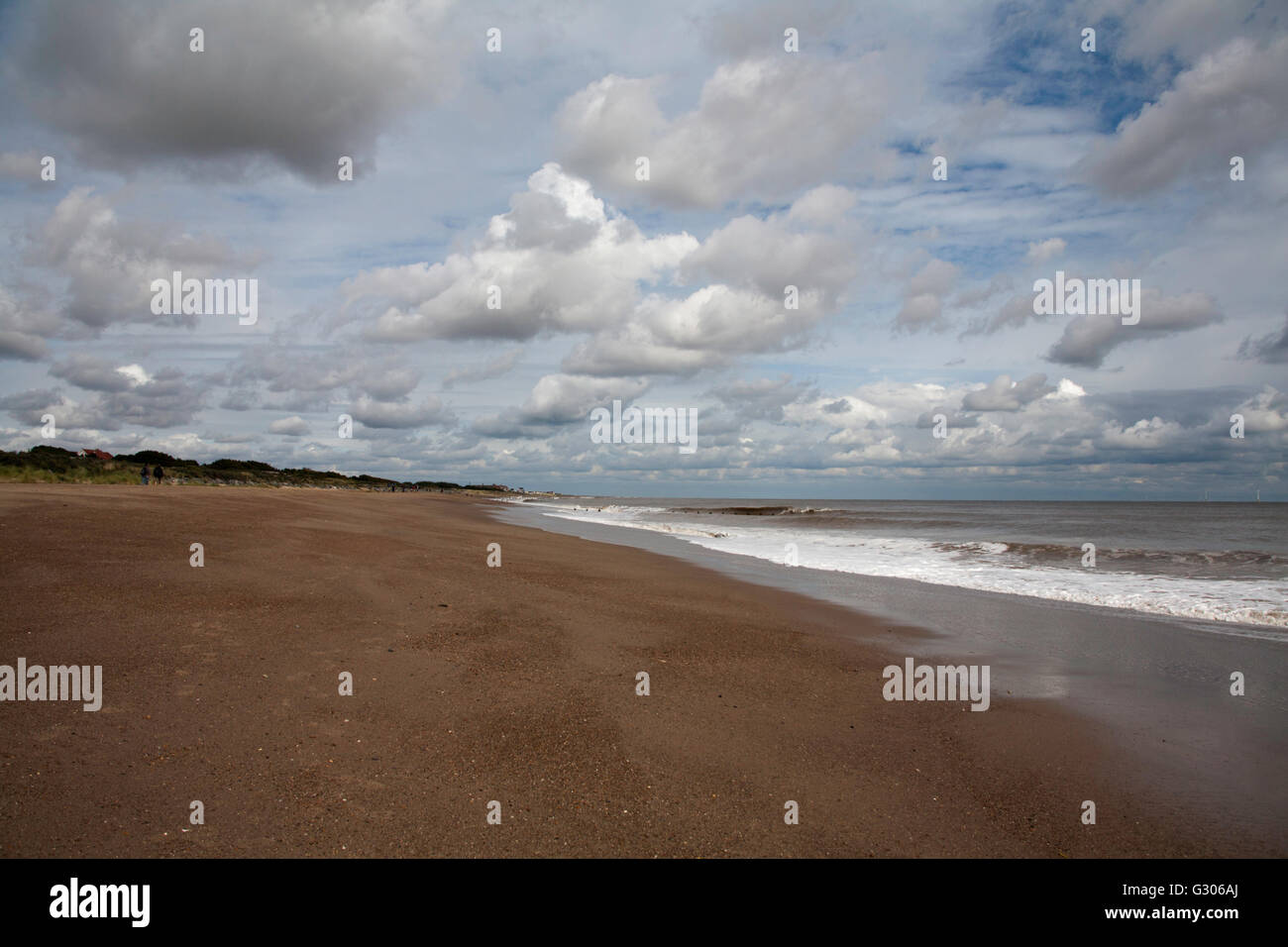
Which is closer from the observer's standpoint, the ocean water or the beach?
the beach

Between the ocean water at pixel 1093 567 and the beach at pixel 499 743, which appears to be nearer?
the beach at pixel 499 743

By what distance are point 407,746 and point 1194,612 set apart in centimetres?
1579

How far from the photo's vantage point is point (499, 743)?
5582 millimetres

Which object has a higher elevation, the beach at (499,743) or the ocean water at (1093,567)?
the beach at (499,743)

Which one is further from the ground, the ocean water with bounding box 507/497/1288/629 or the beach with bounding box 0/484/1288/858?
the beach with bounding box 0/484/1288/858

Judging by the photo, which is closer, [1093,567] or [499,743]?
[499,743]

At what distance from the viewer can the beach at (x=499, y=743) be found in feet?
14.1

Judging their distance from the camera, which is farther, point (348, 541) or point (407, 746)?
point (348, 541)

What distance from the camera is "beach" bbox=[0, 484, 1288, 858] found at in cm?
430

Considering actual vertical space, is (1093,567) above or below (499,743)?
below
